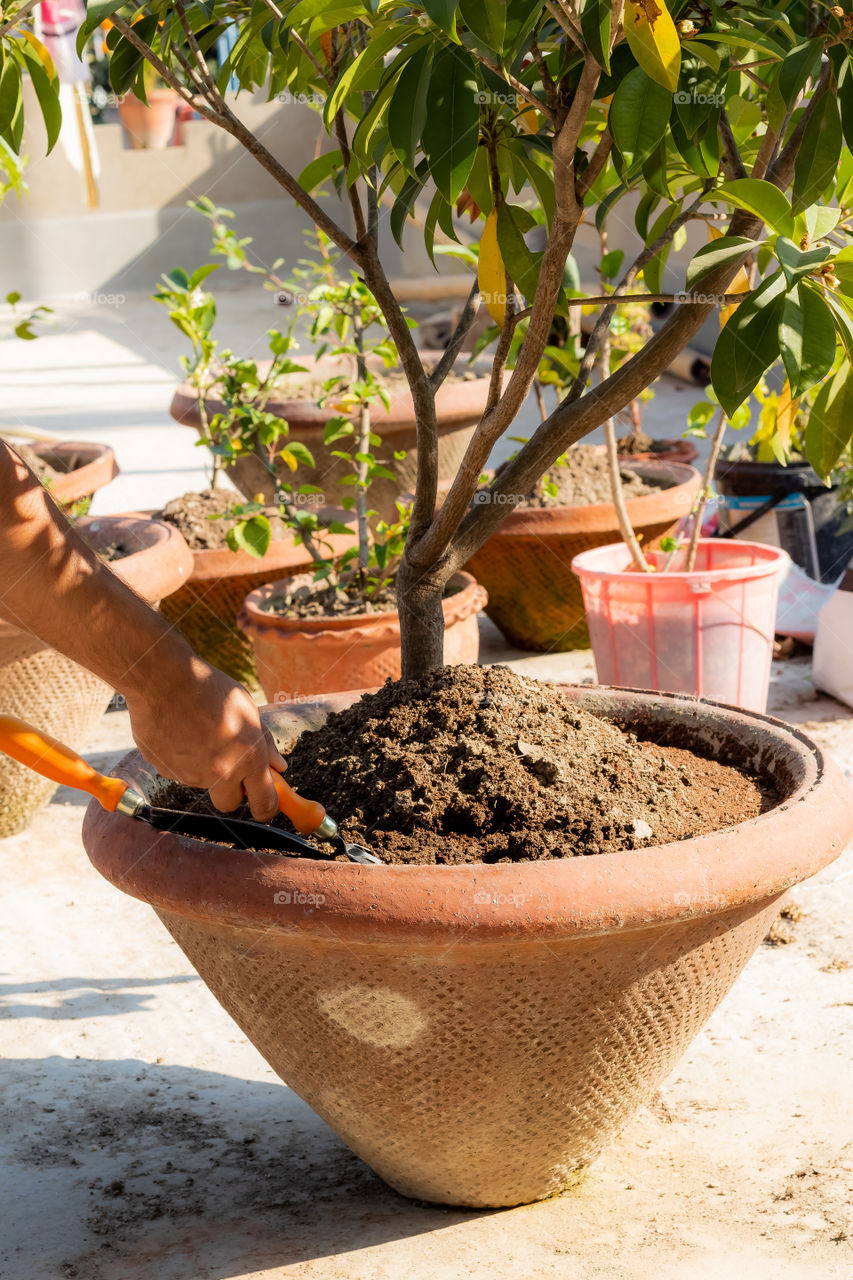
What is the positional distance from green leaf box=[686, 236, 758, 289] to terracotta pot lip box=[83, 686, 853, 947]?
510 mm

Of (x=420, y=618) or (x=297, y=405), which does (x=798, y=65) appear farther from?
(x=297, y=405)

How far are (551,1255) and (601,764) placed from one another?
0.52m

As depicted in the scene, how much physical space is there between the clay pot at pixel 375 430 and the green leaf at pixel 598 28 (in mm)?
2314

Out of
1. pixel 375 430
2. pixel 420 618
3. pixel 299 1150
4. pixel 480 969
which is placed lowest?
pixel 299 1150

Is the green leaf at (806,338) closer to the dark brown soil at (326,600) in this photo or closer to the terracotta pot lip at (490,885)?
the terracotta pot lip at (490,885)

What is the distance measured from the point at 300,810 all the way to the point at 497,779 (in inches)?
8.6

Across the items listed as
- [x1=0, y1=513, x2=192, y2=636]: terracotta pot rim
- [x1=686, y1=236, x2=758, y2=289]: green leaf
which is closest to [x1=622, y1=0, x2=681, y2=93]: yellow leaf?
[x1=686, y1=236, x2=758, y2=289]: green leaf

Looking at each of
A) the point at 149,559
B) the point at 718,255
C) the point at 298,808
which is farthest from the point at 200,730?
the point at 149,559

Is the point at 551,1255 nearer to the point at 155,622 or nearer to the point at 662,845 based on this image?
the point at 662,845

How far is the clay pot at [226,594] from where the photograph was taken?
10.1 ft

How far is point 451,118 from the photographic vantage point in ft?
3.32

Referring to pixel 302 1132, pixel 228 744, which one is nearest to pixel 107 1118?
pixel 302 1132

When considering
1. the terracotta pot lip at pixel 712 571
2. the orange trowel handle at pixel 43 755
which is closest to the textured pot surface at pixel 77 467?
the terracotta pot lip at pixel 712 571

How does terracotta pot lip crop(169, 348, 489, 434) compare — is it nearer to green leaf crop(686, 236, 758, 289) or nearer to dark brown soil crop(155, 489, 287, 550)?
dark brown soil crop(155, 489, 287, 550)
